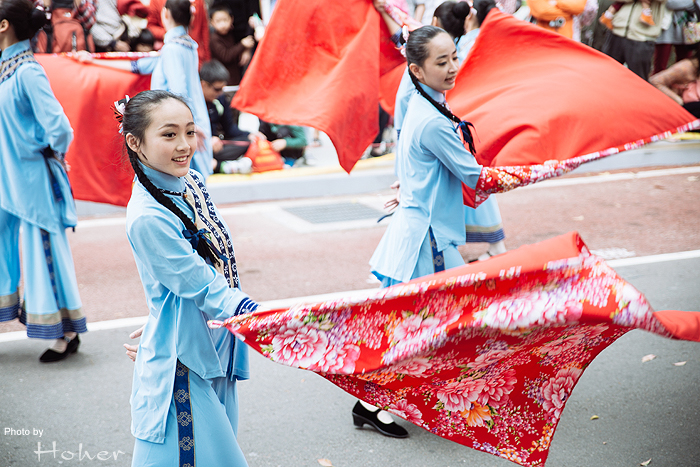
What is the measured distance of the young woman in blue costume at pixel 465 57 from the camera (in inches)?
173

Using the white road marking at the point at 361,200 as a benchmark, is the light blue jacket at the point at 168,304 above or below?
above

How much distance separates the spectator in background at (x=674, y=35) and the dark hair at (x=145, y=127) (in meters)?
10.3

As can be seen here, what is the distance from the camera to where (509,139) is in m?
3.63

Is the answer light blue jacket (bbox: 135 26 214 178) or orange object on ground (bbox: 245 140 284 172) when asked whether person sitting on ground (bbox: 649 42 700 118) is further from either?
light blue jacket (bbox: 135 26 214 178)

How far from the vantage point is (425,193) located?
3.35 metres

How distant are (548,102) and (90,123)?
3.55 metres

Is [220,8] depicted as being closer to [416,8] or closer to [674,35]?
[416,8]

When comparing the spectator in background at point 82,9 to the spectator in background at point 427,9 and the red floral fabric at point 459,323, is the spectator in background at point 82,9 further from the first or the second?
the red floral fabric at point 459,323

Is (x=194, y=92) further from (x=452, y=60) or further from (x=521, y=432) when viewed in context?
(x=521, y=432)


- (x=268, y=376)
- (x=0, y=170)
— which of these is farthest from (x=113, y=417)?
(x=0, y=170)

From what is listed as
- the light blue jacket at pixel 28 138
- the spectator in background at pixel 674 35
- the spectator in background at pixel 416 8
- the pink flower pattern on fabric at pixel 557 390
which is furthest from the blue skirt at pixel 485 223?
the spectator in background at pixel 674 35

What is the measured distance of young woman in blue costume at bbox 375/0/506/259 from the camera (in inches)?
173

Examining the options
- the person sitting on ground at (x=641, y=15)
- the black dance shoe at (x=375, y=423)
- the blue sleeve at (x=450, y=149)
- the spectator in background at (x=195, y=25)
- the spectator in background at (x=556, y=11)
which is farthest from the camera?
the person sitting on ground at (x=641, y=15)

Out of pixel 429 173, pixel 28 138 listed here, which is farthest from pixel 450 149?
Answer: pixel 28 138
